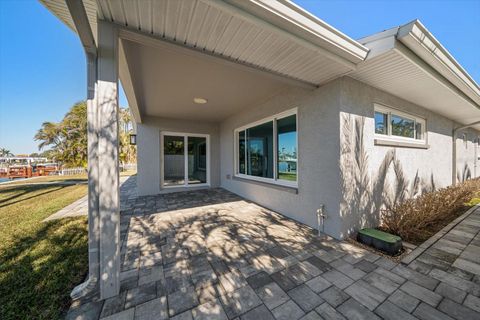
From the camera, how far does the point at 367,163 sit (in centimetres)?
323

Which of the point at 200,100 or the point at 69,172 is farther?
the point at 69,172

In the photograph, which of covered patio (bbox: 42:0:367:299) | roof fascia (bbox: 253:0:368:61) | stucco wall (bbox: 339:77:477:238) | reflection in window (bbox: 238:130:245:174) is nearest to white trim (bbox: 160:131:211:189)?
reflection in window (bbox: 238:130:245:174)

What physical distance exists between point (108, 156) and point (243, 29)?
1.89m

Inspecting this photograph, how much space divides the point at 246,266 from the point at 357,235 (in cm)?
201

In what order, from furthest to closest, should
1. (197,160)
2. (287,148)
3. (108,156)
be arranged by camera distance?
(197,160)
(287,148)
(108,156)

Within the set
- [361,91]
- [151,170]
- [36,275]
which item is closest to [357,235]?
[361,91]

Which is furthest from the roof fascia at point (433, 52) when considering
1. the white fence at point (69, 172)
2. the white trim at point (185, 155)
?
the white fence at point (69, 172)

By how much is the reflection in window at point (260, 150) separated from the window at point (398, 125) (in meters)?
2.31

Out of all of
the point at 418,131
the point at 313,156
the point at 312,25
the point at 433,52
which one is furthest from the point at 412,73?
the point at 418,131

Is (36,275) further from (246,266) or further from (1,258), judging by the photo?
(246,266)

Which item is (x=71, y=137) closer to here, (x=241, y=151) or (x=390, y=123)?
(x=241, y=151)

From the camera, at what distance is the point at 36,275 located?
6.79ft

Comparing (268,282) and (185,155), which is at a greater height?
(185,155)

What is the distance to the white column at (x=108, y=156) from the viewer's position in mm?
1719
